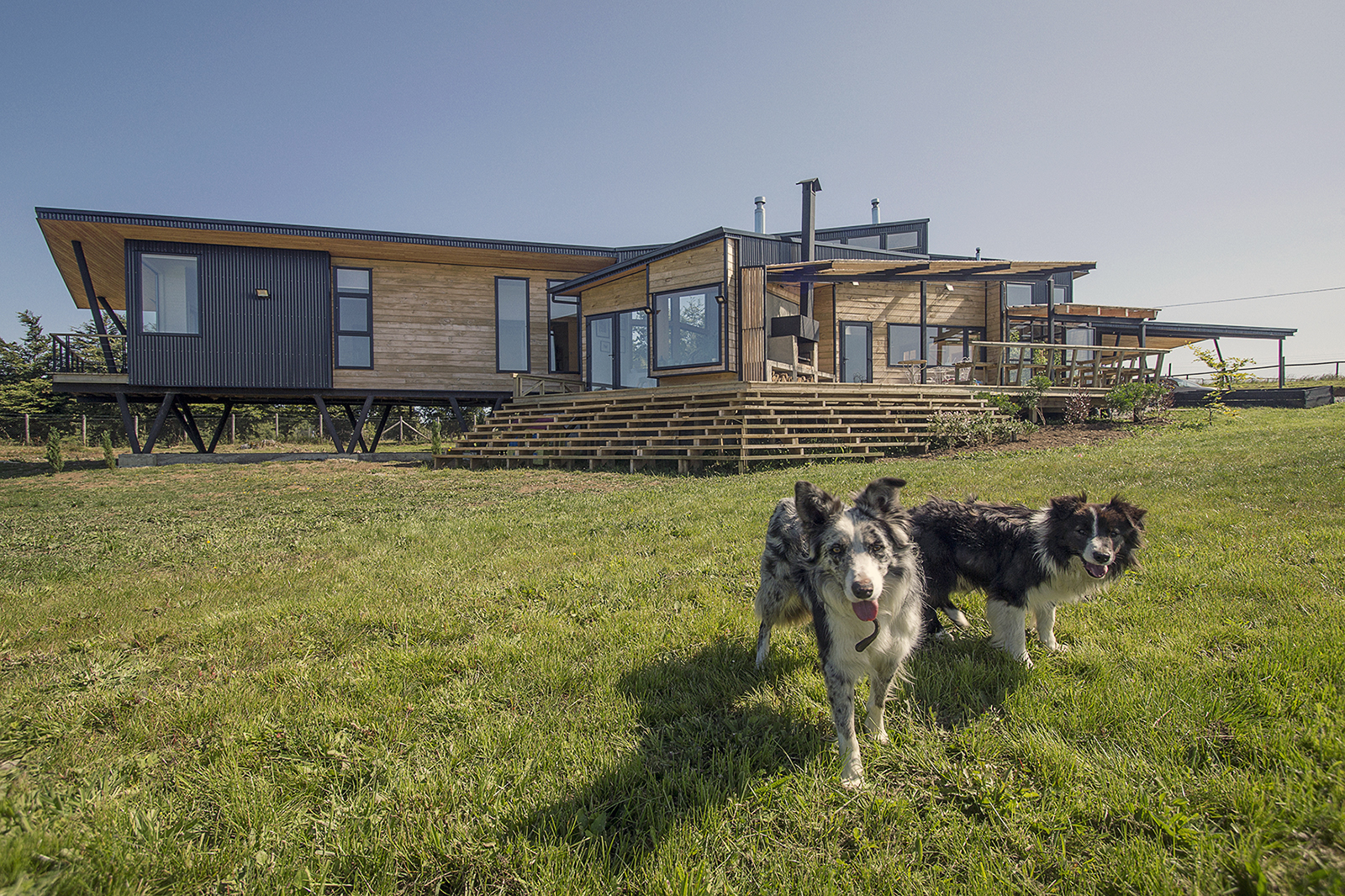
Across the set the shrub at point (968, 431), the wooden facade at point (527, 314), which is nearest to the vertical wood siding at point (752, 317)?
the wooden facade at point (527, 314)

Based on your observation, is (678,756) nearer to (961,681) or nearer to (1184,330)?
(961,681)

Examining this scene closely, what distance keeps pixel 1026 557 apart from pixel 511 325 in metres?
18.2

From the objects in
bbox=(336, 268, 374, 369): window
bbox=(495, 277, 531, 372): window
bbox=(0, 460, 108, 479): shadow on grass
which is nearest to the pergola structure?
bbox=(495, 277, 531, 372): window

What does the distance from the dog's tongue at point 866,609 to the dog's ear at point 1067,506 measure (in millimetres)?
1645

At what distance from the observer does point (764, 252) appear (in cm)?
1664

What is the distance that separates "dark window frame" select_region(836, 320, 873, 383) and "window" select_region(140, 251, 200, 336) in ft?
64.0

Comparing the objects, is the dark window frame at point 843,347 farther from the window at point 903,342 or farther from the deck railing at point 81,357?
the deck railing at point 81,357

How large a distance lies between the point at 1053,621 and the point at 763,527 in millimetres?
2880

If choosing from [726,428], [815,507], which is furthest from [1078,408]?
[815,507]

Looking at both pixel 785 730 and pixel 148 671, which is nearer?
pixel 785 730

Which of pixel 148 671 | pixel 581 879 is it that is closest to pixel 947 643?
pixel 581 879

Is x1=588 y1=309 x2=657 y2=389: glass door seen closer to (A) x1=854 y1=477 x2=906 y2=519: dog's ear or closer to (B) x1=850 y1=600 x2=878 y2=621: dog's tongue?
(A) x1=854 y1=477 x2=906 y2=519: dog's ear

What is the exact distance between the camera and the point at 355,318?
1792 cm

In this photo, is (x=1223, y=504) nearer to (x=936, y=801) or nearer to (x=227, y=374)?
(x=936, y=801)
